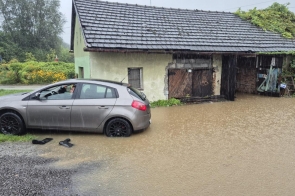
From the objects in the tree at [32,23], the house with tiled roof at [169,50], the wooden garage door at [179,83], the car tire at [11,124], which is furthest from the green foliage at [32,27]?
the car tire at [11,124]

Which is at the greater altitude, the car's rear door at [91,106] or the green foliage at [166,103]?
the car's rear door at [91,106]

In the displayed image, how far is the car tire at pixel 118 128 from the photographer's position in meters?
6.28

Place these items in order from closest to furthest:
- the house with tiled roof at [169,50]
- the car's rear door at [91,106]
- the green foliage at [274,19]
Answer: the car's rear door at [91,106] → the house with tiled roof at [169,50] → the green foliage at [274,19]

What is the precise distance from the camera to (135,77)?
11.3 meters

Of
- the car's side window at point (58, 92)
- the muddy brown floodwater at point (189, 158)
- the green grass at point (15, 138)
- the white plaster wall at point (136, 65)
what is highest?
the white plaster wall at point (136, 65)

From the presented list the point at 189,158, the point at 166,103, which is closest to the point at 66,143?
the point at 189,158

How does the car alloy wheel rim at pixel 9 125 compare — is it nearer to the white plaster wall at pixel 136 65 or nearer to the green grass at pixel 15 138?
the green grass at pixel 15 138

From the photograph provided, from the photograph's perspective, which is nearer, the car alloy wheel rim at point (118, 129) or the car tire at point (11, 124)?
the car tire at point (11, 124)

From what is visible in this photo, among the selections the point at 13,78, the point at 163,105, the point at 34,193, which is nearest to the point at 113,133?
the point at 34,193

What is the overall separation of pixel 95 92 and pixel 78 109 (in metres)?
0.61

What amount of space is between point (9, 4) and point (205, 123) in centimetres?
4600

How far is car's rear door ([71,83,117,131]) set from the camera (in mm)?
6141

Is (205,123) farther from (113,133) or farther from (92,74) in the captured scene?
(92,74)

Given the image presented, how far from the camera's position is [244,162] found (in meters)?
5.01
